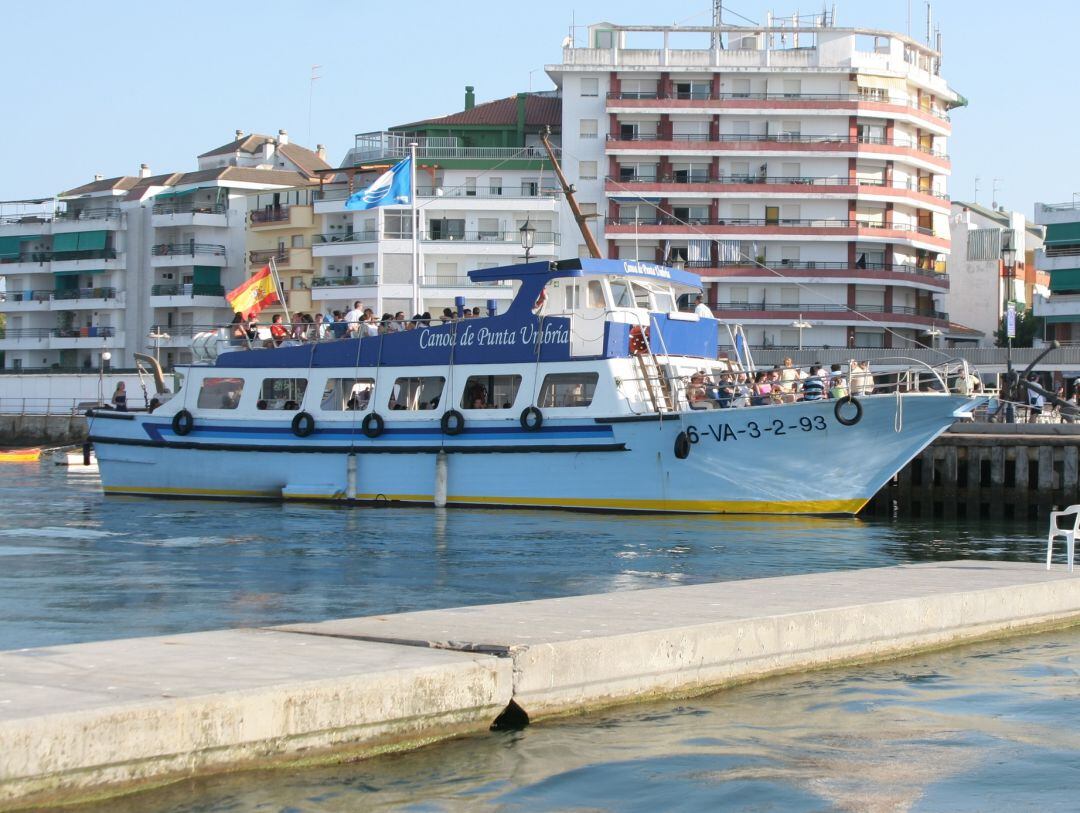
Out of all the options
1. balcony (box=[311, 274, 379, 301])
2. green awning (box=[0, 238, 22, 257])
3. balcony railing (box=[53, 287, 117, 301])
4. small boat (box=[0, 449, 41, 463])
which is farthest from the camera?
green awning (box=[0, 238, 22, 257])

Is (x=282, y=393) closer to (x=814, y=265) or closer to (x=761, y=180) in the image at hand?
(x=761, y=180)

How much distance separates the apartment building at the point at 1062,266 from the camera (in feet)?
211

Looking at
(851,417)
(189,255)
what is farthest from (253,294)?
(189,255)

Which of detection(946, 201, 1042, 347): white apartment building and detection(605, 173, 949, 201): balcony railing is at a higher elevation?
detection(605, 173, 949, 201): balcony railing

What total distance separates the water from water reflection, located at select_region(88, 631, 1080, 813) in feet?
0.05

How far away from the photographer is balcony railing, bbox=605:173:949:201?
6781 cm

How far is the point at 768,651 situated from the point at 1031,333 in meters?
70.7

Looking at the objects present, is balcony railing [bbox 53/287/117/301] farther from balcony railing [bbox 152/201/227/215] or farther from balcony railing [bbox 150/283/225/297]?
balcony railing [bbox 152/201/227/215]

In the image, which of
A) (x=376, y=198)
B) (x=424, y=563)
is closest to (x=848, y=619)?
(x=424, y=563)

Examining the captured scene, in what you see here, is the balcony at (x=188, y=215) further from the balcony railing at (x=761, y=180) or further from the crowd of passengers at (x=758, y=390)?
the crowd of passengers at (x=758, y=390)

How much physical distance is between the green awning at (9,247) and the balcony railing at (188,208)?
38.1 ft

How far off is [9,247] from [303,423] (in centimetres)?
6567

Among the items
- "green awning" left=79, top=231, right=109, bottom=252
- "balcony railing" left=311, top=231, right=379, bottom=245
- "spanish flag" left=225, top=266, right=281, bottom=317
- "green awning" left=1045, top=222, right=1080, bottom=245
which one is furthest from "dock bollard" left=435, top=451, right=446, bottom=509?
"green awning" left=79, top=231, right=109, bottom=252

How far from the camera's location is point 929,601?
11.0 m
